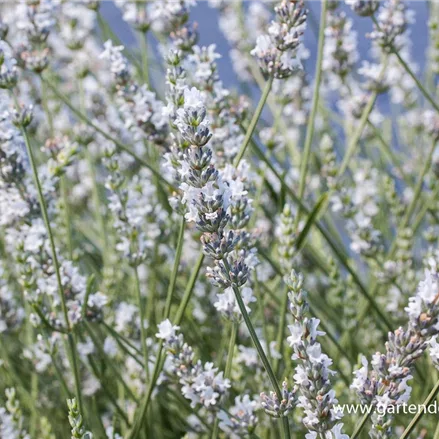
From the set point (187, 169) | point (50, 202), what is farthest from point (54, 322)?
point (187, 169)

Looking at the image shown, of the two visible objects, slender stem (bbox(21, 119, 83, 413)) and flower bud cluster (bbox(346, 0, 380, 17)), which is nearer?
slender stem (bbox(21, 119, 83, 413))

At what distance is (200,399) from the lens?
105cm

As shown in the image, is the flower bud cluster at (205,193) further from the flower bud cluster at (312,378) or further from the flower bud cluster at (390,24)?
the flower bud cluster at (390,24)

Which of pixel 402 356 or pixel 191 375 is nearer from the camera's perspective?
pixel 402 356

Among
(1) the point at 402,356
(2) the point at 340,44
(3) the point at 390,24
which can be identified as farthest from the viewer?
(2) the point at 340,44

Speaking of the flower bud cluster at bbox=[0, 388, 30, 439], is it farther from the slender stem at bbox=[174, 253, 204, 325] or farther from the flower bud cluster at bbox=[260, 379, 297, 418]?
the flower bud cluster at bbox=[260, 379, 297, 418]

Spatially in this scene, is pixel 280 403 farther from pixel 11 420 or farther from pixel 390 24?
pixel 390 24

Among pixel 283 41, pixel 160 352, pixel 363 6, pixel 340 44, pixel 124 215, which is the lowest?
pixel 160 352

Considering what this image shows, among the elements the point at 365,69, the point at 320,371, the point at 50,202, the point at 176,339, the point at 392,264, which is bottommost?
the point at 320,371

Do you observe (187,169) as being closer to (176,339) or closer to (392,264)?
(176,339)

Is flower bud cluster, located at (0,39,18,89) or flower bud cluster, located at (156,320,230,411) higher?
flower bud cluster, located at (0,39,18,89)

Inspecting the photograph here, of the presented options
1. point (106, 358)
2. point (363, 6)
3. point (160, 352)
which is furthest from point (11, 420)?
point (363, 6)

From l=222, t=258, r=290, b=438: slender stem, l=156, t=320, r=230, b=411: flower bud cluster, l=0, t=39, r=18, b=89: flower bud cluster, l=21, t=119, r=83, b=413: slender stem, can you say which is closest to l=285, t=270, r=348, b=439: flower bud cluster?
l=222, t=258, r=290, b=438: slender stem

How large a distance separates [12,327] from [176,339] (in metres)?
0.64
